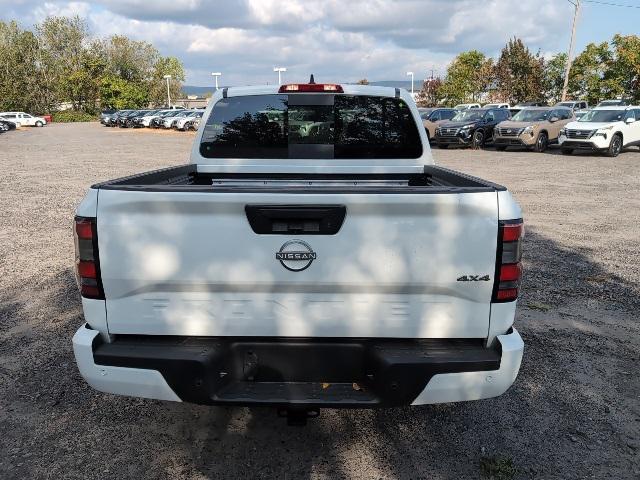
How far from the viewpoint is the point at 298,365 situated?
256 cm

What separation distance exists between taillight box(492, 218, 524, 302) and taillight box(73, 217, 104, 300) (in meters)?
1.85

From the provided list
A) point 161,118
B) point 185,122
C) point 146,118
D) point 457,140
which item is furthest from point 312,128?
point 146,118

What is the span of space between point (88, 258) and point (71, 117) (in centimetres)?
7988

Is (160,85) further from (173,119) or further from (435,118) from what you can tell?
(435,118)

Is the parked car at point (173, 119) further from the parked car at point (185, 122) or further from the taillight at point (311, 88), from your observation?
the taillight at point (311, 88)

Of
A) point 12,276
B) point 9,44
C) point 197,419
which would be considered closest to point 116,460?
point 197,419

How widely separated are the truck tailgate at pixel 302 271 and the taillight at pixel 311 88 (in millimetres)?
→ 1804

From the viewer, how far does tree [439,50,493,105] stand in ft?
→ 179

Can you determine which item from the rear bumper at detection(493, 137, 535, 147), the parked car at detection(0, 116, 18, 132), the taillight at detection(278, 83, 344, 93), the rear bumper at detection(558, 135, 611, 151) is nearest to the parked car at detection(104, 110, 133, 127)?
the parked car at detection(0, 116, 18, 132)

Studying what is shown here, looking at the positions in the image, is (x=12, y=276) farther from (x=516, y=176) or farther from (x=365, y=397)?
(x=516, y=176)

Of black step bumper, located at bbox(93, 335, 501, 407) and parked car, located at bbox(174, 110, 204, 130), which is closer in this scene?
black step bumper, located at bbox(93, 335, 501, 407)

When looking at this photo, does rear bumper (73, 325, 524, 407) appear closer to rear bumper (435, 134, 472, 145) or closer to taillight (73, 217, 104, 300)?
taillight (73, 217, 104, 300)

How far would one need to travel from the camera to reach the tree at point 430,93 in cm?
6459

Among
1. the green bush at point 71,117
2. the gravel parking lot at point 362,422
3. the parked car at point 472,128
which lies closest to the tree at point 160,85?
the green bush at point 71,117
